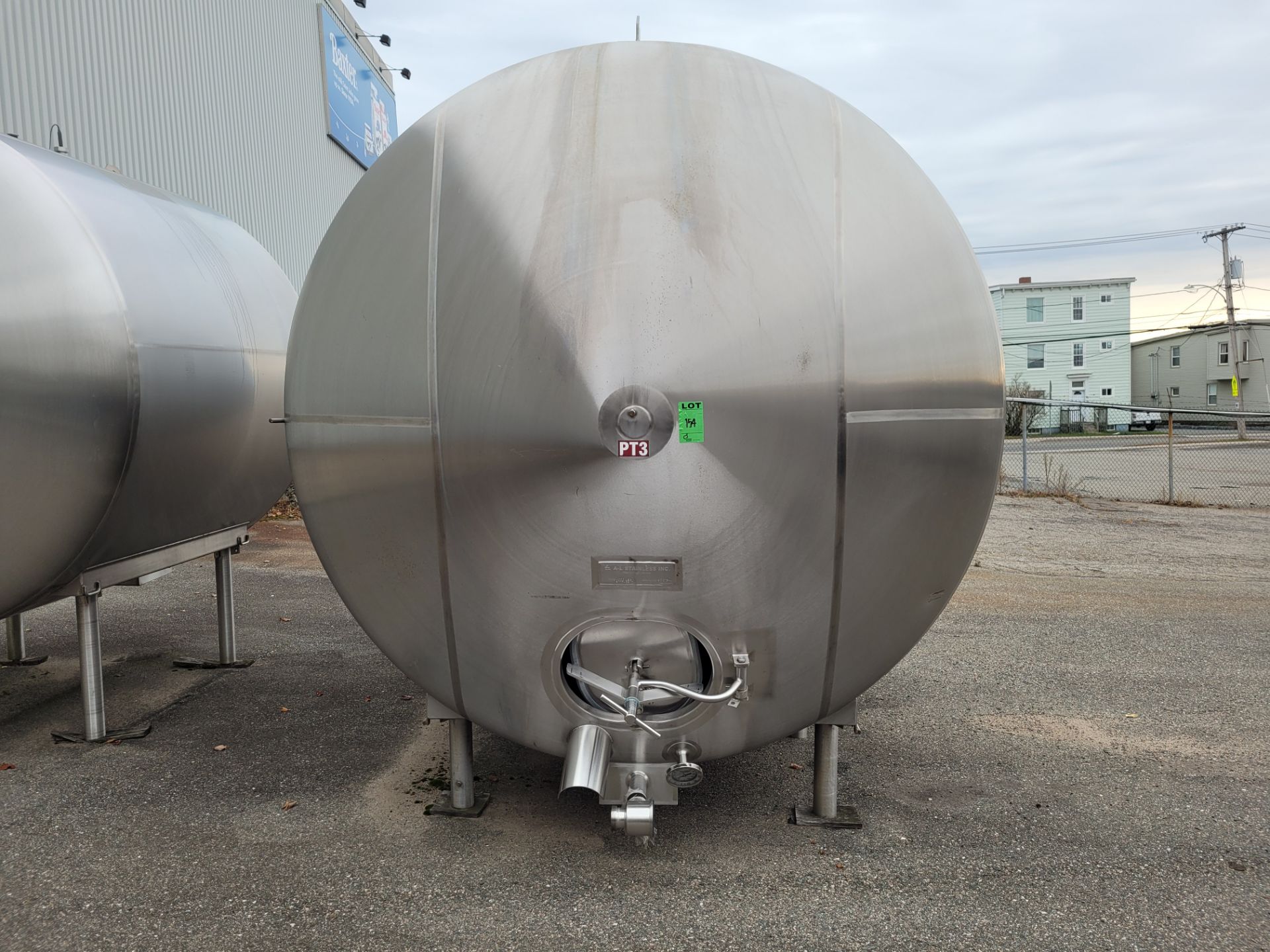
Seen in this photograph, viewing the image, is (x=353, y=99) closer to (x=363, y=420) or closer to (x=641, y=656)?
(x=363, y=420)

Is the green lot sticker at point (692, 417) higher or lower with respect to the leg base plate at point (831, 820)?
higher

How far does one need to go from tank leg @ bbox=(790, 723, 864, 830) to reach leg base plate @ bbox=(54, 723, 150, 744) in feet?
→ 10.2

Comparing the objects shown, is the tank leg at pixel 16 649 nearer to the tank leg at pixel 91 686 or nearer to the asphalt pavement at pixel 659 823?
the asphalt pavement at pixel 659 823

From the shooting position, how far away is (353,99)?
53.9 ft

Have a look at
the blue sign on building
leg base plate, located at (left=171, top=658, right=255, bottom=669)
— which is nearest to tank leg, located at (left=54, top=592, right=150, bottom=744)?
leg base plate, located at (left=171, top=658, right=255, bottom=669)

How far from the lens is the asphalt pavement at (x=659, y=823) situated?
2.92m

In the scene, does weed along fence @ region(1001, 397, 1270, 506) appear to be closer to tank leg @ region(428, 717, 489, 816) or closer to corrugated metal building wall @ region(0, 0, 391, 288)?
tank leg @ region(428, 717, 489, 816)

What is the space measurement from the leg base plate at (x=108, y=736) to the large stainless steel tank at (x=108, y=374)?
757 mm

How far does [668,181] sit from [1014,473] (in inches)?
736

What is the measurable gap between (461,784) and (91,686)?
2041 mm

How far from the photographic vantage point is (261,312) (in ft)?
16.9

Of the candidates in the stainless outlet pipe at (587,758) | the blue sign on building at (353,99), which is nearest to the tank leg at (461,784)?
the stainless outlet pipe at (587,758)

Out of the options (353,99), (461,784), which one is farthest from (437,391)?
(353,99)

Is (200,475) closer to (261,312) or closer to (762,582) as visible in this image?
(261,312)
